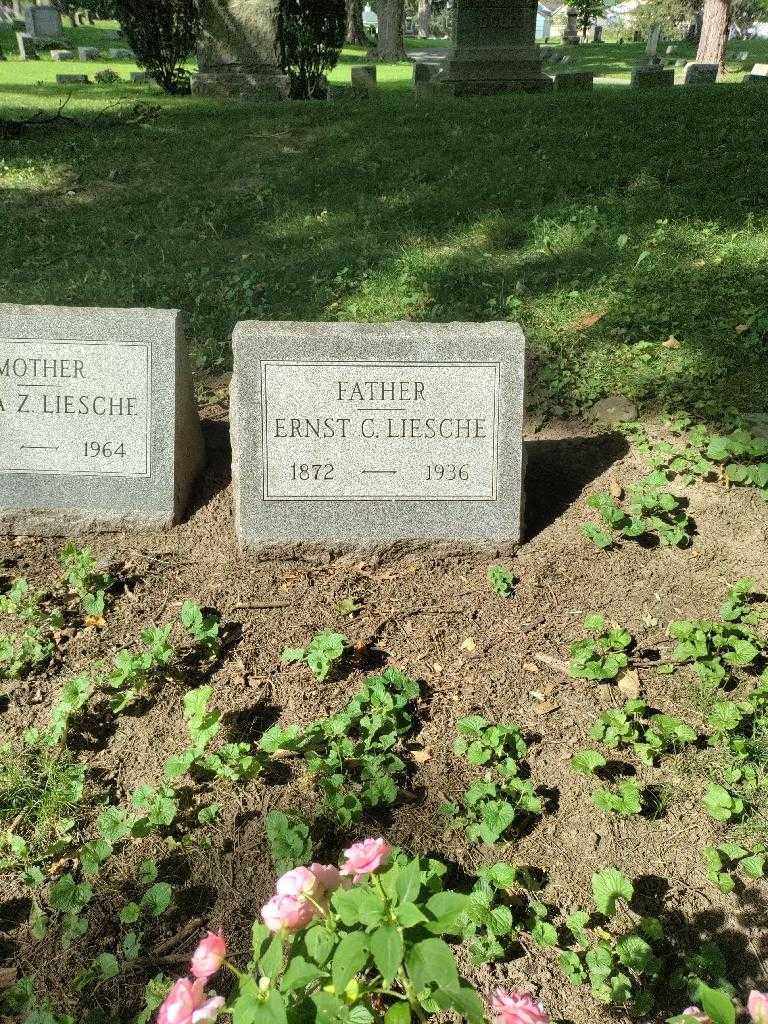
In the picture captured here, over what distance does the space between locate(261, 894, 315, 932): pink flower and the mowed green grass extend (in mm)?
3514

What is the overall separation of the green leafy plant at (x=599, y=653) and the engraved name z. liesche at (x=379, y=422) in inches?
36.0

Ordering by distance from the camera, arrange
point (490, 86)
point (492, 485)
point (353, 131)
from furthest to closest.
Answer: point (490, 86), point (353, 131), point (492, 485)

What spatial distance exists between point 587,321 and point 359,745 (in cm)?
346

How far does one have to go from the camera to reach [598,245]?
6348 millimetres

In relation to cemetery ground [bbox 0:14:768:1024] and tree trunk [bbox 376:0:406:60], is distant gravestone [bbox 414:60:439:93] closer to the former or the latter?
cemetery ground [bbox 0:14:768:1024]

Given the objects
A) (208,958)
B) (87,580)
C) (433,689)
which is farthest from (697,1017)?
(87,580)

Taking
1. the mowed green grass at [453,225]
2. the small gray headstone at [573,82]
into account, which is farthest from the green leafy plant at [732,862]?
the small gray headstone at [573,82]

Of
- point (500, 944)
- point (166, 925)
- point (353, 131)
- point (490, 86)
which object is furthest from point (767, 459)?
point (490, 86)

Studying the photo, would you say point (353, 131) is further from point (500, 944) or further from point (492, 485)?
point (500, 944)

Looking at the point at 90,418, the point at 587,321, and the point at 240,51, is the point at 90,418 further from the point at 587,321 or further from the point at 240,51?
the point at 240,51

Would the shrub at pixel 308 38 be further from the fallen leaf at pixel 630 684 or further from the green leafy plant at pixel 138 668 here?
the fallen leaf at pixel 630 684

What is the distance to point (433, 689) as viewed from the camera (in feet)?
9.96

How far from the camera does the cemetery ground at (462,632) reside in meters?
2.32

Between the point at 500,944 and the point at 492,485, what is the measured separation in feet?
6.03
